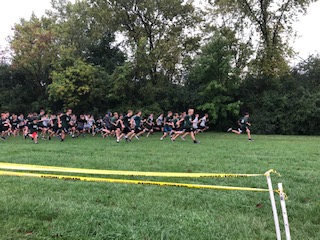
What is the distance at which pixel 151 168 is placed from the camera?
839cm

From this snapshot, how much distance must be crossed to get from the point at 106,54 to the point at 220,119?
42.7ft

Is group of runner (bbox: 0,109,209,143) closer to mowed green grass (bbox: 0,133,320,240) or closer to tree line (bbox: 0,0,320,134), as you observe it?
tree line (bbox: 0,0,320,134)

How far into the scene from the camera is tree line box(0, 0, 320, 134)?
2770 centimetres

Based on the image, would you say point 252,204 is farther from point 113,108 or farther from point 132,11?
point 132,11

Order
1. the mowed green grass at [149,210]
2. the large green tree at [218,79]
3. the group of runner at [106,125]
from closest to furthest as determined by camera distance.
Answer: the mowed green grass at [149,210] < the group of runner at [106,125] < the large green tree at [218,79]

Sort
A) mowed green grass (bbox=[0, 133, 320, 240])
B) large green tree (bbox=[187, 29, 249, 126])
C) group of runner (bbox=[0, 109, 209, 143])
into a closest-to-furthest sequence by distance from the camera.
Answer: mowed green grass (bbox=[0, 133, 320, 240]) → group of runner (bbox=[0, 109, 209, 143]) → large green tree (bbox=[187, 29, 249, 126])

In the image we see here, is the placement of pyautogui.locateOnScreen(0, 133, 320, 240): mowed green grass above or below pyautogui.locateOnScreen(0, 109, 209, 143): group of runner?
below

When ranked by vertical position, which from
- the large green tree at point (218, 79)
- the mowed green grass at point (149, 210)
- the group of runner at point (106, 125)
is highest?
the large green tree at point (218, 79)

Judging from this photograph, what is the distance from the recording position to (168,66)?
30.8 meters

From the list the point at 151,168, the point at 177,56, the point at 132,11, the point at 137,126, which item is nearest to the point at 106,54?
the point at 132,11

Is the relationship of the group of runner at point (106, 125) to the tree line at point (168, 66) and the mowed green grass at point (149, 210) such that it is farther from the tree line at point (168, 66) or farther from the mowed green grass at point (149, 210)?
the mowed green grass at point (149, 210)

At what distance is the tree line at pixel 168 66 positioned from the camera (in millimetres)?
27703

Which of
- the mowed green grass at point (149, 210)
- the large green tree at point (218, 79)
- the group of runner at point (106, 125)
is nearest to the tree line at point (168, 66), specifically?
the large green tree at point (218, 79)

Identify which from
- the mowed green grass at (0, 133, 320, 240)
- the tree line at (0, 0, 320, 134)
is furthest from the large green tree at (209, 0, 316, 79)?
the mowed green grass at (0, 133, 320, 240)
